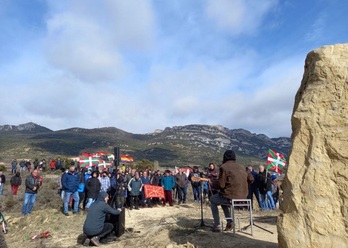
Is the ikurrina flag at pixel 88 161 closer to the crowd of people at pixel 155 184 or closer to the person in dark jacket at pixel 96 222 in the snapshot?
the crowd of people at pixel 155 184

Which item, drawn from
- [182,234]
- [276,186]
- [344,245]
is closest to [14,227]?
[182,234]

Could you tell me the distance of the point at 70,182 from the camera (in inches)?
492

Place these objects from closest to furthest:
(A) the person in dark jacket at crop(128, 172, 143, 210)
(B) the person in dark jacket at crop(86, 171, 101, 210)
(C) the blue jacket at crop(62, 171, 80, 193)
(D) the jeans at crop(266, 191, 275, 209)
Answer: (D) the jeans at crop(266, 191, 275, 209) → (C) the blue jacket at crop(62, 171, 80, 193) → (B) the person in dark jacket at crop(86, 171, 101, 210) → (A) the person in dark jacket at crop(128, 172, 143, 210)

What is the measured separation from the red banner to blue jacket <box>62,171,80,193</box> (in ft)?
11.3

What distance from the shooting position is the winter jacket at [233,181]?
271 inches

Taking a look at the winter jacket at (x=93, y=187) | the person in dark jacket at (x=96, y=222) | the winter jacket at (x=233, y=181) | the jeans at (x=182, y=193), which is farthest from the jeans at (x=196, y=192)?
the winter jacket at (x=233, y=181)

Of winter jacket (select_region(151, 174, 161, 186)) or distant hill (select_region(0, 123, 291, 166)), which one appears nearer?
winter jacket (select_region(151, 174, 161, 186))

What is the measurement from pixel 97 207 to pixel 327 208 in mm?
6005

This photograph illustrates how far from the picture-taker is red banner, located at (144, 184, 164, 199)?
49.1 ft

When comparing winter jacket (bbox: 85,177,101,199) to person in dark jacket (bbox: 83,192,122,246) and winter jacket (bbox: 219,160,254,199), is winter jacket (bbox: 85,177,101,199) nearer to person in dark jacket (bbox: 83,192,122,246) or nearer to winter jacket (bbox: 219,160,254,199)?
person in dark jacket (bbox: 83,192,122,246)

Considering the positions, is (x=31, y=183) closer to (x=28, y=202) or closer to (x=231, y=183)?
(x=28, y=202)

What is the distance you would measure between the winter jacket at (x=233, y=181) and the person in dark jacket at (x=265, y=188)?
544 centimetres

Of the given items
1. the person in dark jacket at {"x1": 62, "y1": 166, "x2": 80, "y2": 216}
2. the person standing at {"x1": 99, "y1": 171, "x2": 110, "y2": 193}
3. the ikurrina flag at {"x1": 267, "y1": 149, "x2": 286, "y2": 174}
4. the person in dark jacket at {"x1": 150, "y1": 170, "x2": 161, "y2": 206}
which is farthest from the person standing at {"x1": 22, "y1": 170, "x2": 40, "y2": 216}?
the ikurrina flag at {"x1": 267, "y1": 149, "x2": 286, "y2": 174}

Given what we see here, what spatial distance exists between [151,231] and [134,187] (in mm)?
5734
